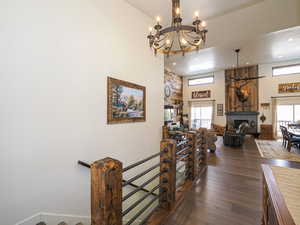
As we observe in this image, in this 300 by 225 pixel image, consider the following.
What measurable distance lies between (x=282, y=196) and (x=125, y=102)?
2.80m

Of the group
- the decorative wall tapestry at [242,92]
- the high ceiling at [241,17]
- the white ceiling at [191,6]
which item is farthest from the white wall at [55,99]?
the decorative wall tapestry at [242,92]

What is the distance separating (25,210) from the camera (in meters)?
1.79

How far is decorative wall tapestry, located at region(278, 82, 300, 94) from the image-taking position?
7.65 metres

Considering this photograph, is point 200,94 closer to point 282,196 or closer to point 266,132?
point 266,132

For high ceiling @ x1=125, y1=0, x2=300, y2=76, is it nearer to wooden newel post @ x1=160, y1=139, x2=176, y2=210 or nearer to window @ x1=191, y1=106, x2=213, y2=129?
wooden newel post @ x1=160, y1=139, x2=176, y2=210

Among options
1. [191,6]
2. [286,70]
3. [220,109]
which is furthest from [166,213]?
[286,70]

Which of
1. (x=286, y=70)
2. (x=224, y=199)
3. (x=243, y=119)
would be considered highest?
(x=286, y=70)

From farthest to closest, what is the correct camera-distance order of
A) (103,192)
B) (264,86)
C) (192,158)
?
1. (264,86)
2. (192,158)
3. (103,192)

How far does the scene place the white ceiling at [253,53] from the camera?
5.18 m

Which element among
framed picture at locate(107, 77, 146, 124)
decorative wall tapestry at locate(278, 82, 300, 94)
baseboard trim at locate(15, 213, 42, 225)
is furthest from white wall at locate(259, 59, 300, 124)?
baseboard trim at locate(15, 213, 42, 225)

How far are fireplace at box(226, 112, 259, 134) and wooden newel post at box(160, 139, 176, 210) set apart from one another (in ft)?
25.6

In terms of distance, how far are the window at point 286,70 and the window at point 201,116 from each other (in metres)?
4.11

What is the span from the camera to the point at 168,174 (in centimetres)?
205

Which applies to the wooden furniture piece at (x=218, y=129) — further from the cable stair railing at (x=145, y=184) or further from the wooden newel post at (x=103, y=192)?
the wooden newel post at (x=103, y=192)
